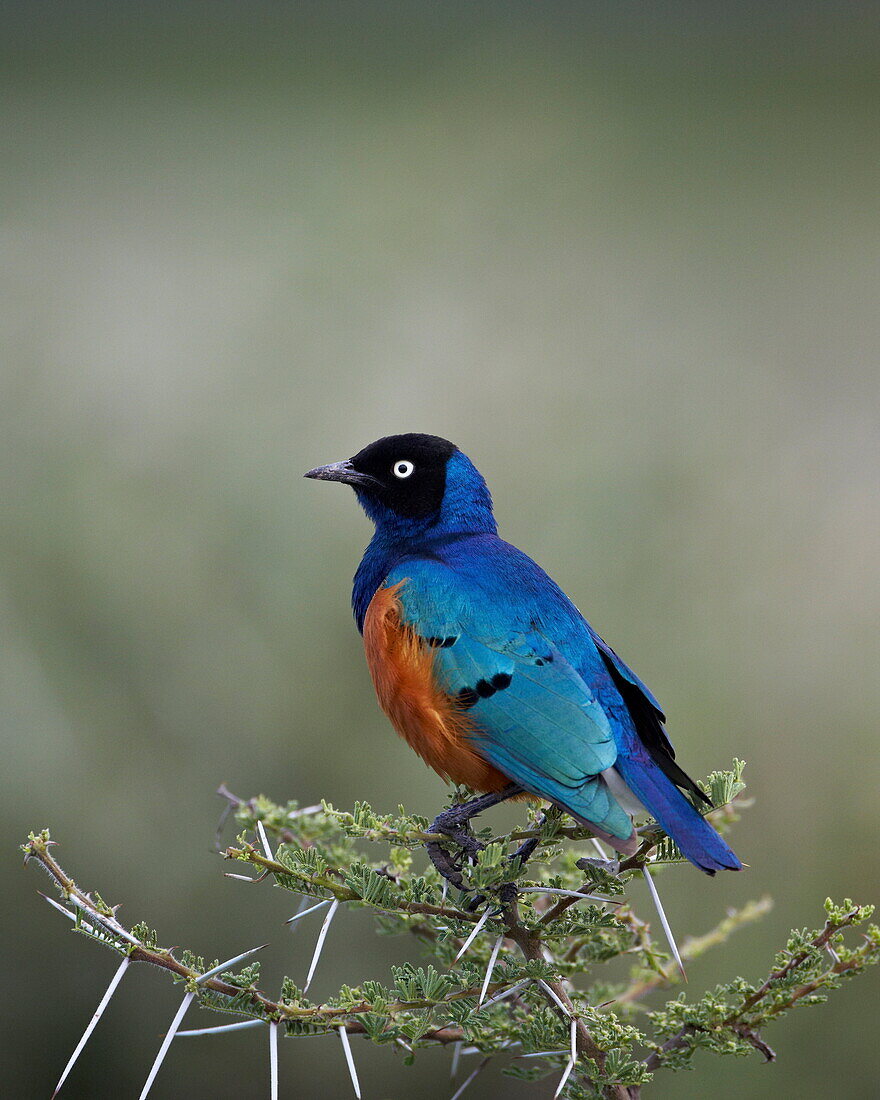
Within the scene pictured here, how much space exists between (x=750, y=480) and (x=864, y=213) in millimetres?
3167

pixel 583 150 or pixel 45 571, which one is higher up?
pixel 583 150

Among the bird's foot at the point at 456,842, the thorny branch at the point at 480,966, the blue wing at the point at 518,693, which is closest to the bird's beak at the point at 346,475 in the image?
the blue wing at the point at 518,693

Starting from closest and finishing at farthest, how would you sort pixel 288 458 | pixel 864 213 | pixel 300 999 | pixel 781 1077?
pixel 300 999 < pixel 781 1077 < pixel 288 458 < pixel 864 213

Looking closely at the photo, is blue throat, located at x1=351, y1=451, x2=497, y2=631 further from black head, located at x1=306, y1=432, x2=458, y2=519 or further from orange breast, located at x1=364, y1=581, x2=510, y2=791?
orange breast, located at x1=364, y1=581, x2=510, y2=791

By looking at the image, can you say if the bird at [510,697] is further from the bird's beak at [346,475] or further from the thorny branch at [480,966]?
the thorny branch at [480,966]

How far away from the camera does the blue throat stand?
12.7 feet

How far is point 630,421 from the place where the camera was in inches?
285

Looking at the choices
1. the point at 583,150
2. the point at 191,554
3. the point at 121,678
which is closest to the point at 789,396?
the point at 583,150

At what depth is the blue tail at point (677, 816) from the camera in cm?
244

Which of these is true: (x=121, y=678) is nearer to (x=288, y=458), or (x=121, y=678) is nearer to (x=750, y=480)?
(x=288, y=458)

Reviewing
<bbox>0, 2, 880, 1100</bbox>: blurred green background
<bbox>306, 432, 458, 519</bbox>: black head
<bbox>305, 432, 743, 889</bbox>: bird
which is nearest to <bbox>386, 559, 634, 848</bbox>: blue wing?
<bbox>305, 432, 743, 889</bbox>: bird

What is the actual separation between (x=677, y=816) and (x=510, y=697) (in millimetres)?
629

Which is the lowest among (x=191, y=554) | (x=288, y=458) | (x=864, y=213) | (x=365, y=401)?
(x=191, y=554)

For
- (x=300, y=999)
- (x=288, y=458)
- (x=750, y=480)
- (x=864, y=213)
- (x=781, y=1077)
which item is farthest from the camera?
(x=864, y=213)
